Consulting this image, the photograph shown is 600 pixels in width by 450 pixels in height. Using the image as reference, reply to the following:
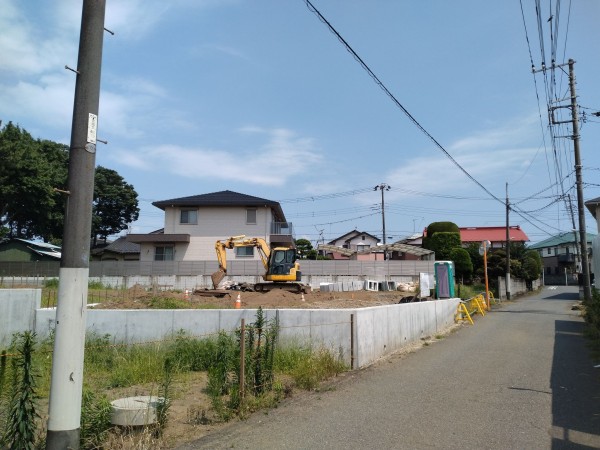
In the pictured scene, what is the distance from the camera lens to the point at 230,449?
5266 millimetres

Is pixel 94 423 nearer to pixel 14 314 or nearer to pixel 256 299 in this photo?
pixel 14 314

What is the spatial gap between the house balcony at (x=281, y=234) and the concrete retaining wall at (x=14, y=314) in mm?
26179

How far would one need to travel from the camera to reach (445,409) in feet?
22.1

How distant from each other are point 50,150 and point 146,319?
46999 mm

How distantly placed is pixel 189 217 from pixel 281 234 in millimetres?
7649

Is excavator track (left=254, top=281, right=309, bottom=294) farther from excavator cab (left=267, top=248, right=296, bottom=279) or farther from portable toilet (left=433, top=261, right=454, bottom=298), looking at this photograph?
portable toilet (left=433, top=261, right=454, bottom=298)

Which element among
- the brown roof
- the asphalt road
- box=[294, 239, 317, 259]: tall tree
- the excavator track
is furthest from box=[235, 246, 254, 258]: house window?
the asphalt road

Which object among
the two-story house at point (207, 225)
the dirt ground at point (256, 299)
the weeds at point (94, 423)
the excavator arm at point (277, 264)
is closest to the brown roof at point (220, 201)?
the two-story house at point (207, 225)

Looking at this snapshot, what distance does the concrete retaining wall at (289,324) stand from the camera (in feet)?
32.2

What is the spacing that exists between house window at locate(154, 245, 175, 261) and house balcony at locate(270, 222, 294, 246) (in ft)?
26.8

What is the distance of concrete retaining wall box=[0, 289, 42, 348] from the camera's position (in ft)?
40.5

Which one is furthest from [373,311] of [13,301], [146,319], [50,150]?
[50,150]

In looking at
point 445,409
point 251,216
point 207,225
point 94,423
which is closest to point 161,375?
point 94,423

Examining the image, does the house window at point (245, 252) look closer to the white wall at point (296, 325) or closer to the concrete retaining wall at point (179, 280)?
the concrete retaining wall at point (179, 280)
